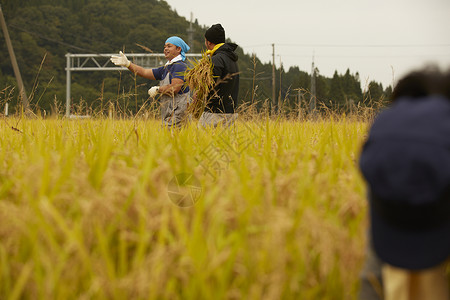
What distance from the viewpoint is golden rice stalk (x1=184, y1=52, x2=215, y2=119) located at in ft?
14.6

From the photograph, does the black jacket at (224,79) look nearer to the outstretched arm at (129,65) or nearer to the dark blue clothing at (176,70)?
the dark blue clothing at (176,70)

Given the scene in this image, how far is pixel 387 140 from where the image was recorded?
101cm

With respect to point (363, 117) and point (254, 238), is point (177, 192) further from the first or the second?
point (363, 117)

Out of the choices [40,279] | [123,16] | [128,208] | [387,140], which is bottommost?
[40,279]

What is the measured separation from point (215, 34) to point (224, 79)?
2.01 feet

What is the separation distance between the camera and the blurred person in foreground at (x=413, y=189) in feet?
3.18

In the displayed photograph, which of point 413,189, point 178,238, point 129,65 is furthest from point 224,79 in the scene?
point 413,189

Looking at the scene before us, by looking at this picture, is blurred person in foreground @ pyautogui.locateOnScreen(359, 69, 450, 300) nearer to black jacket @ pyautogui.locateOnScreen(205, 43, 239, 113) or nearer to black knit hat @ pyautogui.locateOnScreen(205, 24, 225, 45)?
black jacket @ pyautogui.locateOnScreen(205, 43, 239, 113)

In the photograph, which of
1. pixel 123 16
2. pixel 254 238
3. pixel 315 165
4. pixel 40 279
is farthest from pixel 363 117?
pixel 123 16

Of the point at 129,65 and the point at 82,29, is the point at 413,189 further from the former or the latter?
the point at 82,29

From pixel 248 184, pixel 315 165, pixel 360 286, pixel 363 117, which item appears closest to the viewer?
pixel 360 286

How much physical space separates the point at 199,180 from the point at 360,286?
0.91 m

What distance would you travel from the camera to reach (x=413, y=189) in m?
0.98

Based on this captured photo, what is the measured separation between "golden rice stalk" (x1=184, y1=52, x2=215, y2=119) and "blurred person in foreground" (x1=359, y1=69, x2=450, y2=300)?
340cm
